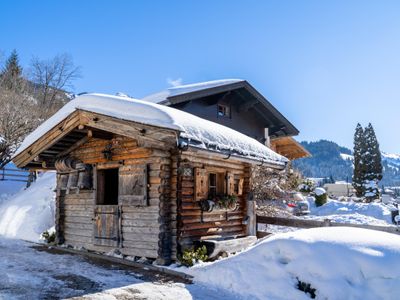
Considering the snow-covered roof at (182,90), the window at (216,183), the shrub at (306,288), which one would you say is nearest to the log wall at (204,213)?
the window at (216,183)

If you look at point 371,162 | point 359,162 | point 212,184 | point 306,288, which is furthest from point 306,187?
point 306,288

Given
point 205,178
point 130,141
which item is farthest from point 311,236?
point 130,141

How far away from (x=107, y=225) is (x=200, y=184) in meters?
2.77

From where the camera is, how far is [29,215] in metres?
15.2

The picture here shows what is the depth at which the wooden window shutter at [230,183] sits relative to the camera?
10.2 meters

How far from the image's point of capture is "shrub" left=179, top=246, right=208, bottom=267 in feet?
26.1

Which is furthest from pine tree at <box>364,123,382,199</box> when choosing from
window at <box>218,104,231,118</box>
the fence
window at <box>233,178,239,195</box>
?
the fence

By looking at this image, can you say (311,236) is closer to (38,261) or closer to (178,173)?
(178,173)

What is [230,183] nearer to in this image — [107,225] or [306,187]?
[107,225]

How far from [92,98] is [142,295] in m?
5.34


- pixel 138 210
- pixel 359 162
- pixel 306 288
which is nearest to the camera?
pixel 306 288

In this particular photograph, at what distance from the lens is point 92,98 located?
933 centimetres

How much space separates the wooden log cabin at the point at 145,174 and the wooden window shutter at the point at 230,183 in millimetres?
29

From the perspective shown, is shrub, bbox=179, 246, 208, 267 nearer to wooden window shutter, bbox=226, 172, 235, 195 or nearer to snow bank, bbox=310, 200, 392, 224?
wooden window shutter, bbox=226, 172, 235, 195
